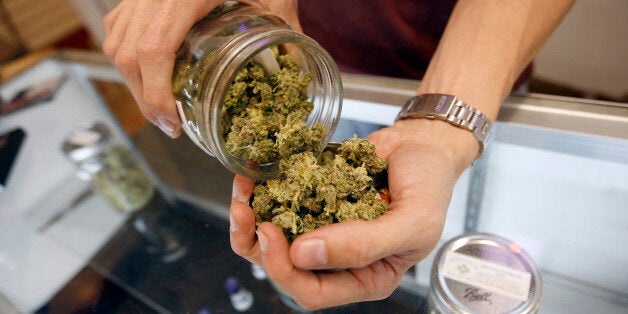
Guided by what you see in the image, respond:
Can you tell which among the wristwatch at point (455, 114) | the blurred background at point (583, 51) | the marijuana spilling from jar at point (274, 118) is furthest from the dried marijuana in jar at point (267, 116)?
the blurred background at point (583, 51)

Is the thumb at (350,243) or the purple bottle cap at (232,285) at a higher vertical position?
the thumb at (350,243)

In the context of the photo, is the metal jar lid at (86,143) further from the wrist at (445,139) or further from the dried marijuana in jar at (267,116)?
the wrist at (445,139)

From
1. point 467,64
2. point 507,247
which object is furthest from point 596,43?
point 507,247

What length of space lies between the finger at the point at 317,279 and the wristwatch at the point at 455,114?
280mm

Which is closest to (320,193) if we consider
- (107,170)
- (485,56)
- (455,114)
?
(455,114)

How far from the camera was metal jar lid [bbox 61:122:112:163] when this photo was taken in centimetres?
104

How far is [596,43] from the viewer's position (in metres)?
1.54

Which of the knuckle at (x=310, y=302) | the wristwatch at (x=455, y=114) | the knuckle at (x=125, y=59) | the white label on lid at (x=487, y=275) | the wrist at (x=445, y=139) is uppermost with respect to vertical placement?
the knuckle at (x=125, y=59)

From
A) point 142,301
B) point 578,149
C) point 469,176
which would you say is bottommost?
point 142,301

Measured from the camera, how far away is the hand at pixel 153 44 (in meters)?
0.58

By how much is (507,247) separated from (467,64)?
0.32 metres

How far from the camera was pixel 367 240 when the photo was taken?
1.49 ft

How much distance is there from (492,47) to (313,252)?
51cm

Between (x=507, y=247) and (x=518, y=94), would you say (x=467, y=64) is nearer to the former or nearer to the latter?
(x=518, y=94)
